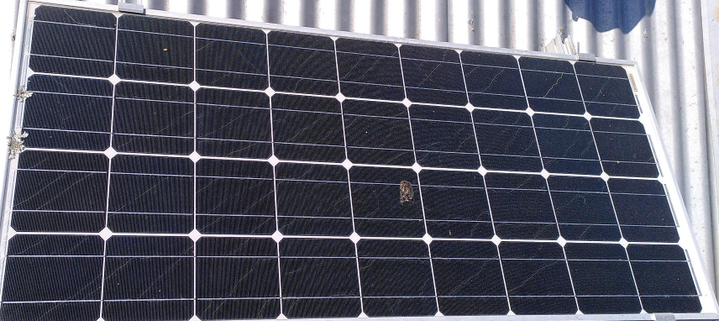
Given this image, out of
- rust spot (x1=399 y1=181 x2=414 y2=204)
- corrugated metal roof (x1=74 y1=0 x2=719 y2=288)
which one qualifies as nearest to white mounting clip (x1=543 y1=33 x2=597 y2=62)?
corrugated metal roof (x1=74 y1=0 x2=719 y2=288)

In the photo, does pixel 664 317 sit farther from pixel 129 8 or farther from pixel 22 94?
pixel 22 94

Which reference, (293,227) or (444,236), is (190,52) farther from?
(444,236)

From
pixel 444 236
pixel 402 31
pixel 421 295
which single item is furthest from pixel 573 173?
pixel 402 31

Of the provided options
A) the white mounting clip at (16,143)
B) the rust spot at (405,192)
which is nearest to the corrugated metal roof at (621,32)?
the rust spot at (405,192)

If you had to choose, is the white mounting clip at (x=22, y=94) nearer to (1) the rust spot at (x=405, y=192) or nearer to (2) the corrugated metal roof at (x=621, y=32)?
(2) the corrugated metal roof at (x=621, y=32)

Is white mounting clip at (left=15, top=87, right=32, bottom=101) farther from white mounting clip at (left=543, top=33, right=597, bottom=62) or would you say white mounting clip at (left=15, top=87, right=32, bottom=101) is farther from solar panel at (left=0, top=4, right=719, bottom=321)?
white mounting clip at (left=543, top=33, right=597, bottom=62)

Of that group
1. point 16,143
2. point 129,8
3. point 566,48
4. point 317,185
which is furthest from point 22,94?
point 566,48
